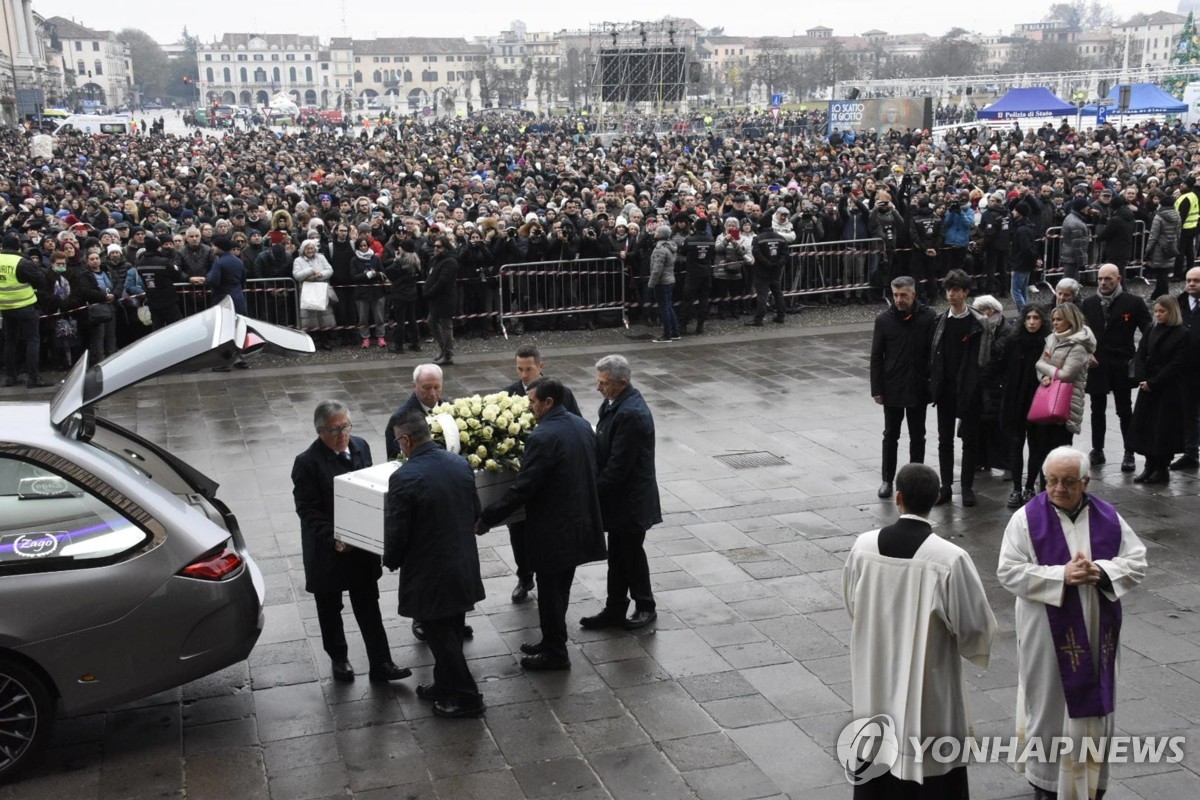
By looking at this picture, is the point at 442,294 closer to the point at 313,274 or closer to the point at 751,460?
the point at 313,274

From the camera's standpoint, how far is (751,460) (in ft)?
32.6

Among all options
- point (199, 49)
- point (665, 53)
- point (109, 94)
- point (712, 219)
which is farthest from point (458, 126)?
point (199, 49)

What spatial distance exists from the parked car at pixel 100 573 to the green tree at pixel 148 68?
7203 inches

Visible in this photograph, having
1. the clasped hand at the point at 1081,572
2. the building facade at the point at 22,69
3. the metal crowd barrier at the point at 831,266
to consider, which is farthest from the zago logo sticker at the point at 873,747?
the building facade at the point at 22,69

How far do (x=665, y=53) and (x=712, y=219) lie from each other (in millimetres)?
42919

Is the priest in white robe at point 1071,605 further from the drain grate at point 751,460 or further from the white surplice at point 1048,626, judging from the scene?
the drain grate at point 751,460

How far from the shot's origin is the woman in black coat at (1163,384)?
8.83m

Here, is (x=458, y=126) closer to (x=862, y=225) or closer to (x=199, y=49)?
(x=862, y=225)

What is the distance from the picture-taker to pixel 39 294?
12859 mm

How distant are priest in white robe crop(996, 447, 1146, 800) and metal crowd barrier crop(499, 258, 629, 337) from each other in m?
11.4

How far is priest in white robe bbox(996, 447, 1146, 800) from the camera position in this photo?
434 cm

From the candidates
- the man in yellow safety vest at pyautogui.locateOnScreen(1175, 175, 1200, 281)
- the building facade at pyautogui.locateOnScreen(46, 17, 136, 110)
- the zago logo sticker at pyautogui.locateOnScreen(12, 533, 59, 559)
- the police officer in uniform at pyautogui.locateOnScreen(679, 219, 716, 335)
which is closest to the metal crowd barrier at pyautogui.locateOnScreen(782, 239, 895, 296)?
the police officer in uniform at pyautogui.locateOnScreen(679, 219, 716, 335)

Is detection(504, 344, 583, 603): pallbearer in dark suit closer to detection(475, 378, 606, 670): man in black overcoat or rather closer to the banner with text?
detection(475, 378, 606, 670): man in black overcoat

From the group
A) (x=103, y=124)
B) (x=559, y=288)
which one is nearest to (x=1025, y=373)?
(x=559, y=288)
